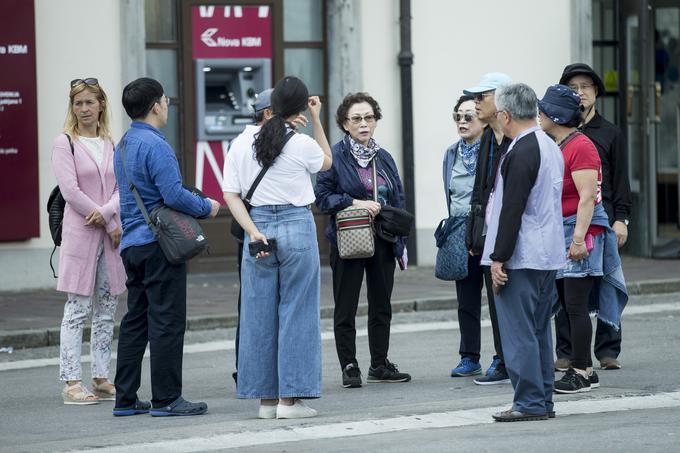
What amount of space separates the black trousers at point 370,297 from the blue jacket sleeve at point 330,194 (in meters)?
0.28

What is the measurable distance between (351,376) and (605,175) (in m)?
2.09

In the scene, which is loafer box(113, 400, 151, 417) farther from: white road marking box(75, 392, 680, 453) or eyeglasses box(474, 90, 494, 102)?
eyeglasses box(474, 90, 494, 102)

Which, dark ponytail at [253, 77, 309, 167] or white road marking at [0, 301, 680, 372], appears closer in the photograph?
dark ponytail at [253, 77, 309, 167]

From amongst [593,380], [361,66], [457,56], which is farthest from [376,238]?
[457,56]

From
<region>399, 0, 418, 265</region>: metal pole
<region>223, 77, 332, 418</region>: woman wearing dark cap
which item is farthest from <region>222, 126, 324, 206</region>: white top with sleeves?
<region>399, 0, 418, 265</region>: metal pole

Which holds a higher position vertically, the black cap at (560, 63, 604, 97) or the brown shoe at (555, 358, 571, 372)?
the black cap at (560, 63, 604, 97)

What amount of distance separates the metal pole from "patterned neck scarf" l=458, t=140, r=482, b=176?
23.8 feet

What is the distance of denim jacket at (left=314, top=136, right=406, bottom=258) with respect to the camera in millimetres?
9750

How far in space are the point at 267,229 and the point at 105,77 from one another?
8.13 meters

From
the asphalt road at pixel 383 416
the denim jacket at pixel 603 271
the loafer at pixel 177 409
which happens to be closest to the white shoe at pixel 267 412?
the asphalt road at pixel 383 416

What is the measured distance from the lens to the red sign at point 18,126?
15.2 m

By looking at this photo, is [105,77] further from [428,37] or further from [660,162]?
[660,162]

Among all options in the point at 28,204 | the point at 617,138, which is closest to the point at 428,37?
the point at 28,204

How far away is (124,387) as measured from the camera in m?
8.69
